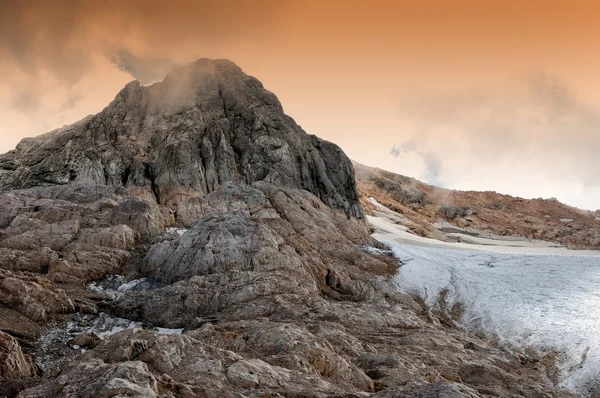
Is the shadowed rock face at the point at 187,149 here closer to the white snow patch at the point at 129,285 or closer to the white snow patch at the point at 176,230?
the white snow patch at the point at 176,230

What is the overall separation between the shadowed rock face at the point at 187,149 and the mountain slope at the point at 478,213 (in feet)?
114

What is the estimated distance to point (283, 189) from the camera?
187ft

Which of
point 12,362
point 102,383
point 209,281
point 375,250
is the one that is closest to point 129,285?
point 209,281

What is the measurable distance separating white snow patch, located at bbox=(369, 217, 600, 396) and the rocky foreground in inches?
79.5

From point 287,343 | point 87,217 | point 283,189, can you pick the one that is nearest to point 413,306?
point 287,343

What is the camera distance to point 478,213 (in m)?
127

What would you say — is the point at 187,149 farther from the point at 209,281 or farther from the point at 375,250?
the point at 209,281

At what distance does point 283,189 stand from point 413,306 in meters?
26.7

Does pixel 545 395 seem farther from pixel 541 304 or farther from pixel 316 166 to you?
pixel 316 166

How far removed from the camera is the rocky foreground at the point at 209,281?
15609mm

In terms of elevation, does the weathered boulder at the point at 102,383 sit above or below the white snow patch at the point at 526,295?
above

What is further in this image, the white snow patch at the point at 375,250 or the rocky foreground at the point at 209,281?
the white snow patch at the point at 375,250

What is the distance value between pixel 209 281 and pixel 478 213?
116m

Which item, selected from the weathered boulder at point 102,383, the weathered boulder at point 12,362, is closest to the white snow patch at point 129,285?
the weathered boulder at point 12,362
